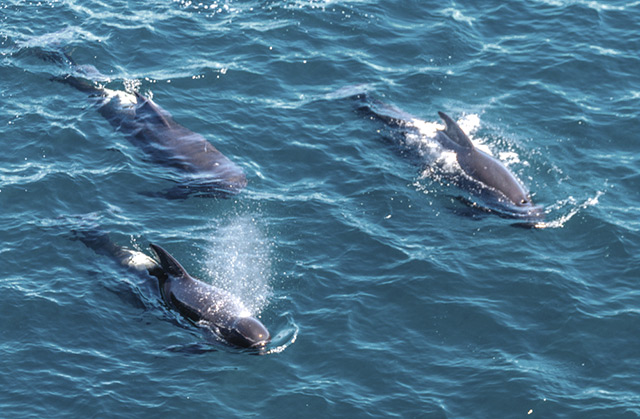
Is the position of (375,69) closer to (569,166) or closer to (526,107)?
(526,107)

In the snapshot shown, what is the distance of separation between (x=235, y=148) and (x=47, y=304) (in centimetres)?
838

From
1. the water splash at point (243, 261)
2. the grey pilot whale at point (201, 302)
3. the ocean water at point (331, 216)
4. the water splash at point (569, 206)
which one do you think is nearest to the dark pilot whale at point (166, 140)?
the ocean water at point (331, 216)

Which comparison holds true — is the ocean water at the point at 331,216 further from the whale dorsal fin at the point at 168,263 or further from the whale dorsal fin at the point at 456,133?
the whale dorsal fin at the point at 456,133

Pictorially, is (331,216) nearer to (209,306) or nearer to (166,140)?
(209,306)

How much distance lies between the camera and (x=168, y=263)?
2400 cm

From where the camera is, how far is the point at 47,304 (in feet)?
Result: 78.9

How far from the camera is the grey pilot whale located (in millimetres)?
22781

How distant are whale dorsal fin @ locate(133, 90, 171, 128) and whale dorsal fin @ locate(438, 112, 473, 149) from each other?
8443 millimetres

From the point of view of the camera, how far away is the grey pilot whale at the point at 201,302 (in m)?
22.8

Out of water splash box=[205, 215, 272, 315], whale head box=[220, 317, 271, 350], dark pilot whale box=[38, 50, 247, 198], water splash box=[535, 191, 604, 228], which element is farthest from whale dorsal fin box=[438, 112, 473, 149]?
whale head box=[220, 317, 271, 350]

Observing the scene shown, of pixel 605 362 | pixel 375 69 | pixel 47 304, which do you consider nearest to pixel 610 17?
pixel 375 69

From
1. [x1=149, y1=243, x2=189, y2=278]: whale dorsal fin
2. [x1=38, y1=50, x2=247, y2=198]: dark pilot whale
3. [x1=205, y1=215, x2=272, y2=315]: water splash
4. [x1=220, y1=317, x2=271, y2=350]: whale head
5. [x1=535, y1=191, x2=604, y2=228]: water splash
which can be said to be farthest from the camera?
[x1=38, y1=50, x2=247, y2=198]: dark pilot whale

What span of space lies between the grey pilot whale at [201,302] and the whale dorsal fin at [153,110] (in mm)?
6092

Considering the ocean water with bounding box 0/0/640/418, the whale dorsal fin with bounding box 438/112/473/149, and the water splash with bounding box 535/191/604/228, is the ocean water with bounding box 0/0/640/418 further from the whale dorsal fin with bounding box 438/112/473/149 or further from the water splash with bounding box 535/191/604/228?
the whale dorsal fin with bounding box 438/112/473/149
